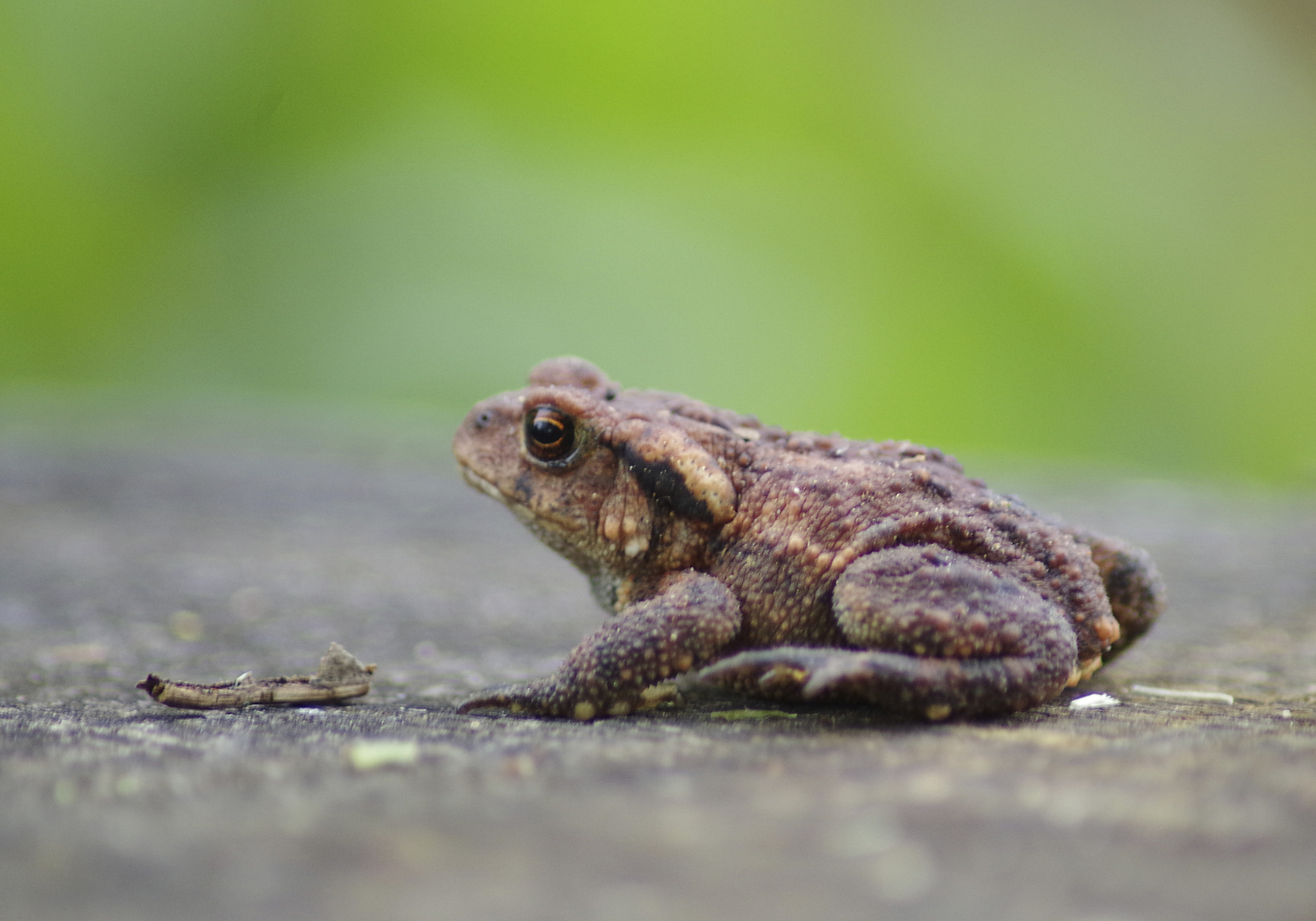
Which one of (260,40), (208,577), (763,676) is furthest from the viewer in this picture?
(260,40)

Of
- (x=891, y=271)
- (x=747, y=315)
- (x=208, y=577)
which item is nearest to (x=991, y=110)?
(x=891, y=271)

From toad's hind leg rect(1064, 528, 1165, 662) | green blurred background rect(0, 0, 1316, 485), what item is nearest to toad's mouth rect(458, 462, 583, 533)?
toad's hind leg rect(1064, 528, 1165, 662)

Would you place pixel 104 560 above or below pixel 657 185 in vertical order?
below

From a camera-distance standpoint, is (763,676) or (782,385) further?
(782,385)

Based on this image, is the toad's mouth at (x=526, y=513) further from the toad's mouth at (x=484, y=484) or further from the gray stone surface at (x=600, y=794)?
the gray stone surface at (x=600, y=794)

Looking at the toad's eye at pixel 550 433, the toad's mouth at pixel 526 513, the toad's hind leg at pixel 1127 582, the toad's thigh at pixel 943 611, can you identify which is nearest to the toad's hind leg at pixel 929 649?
the toad's thigh at pixel 943 611

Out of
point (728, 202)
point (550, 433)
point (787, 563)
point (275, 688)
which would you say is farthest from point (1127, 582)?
point (728, 202)

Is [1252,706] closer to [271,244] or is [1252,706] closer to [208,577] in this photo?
[208,577]
